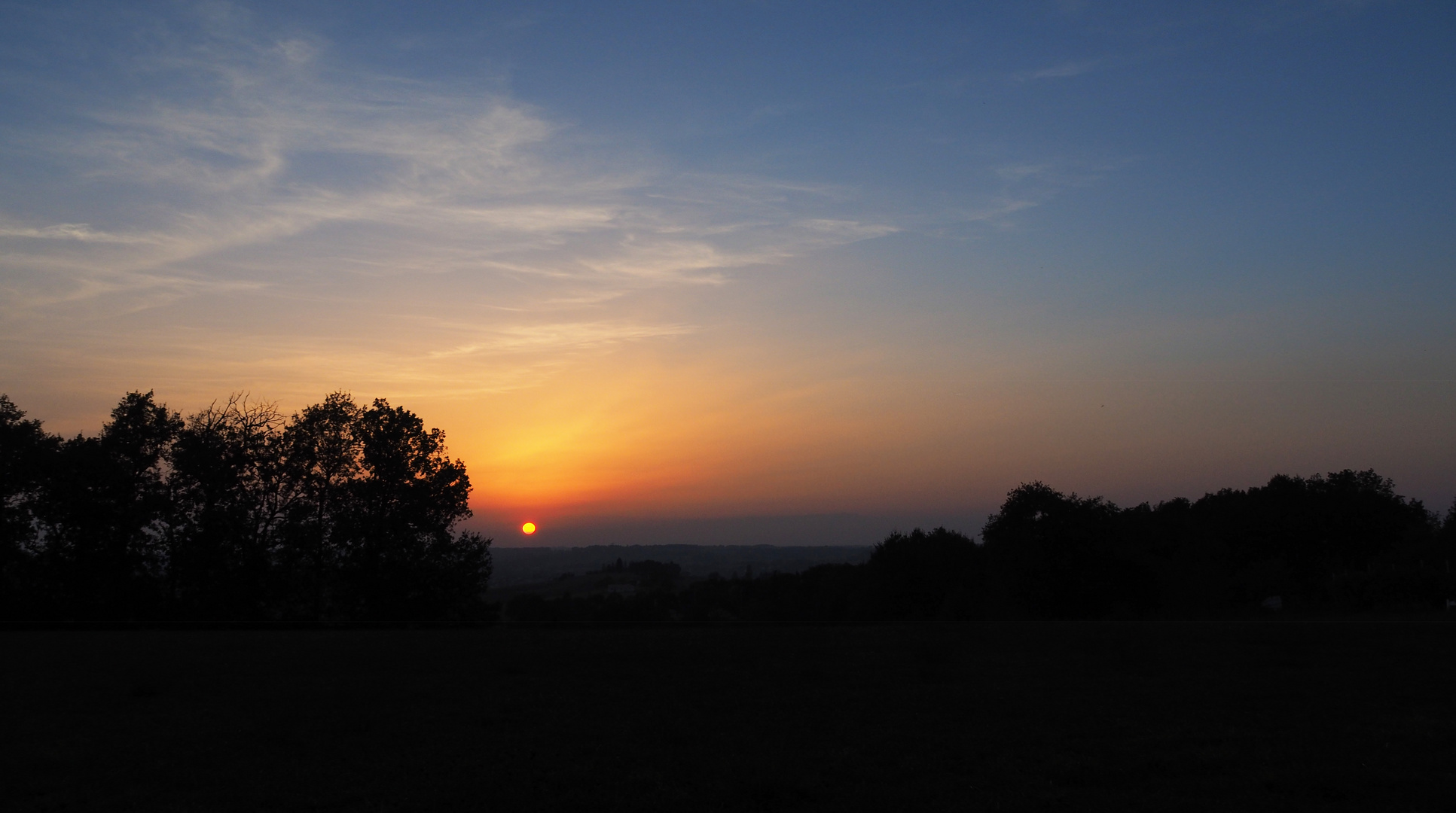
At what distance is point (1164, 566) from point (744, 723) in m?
53.8

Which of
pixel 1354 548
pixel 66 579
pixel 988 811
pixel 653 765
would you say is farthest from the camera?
pixel 1354 548

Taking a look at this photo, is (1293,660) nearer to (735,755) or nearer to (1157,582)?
(735,755)

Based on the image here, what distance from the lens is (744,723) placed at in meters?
14.1

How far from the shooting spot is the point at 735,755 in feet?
39.5

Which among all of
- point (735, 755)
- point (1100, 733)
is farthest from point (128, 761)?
point (1100, 733)

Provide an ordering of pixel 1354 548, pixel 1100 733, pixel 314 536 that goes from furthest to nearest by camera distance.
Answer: pixel 1354 548, pixel 314 536, pixel 1100 733

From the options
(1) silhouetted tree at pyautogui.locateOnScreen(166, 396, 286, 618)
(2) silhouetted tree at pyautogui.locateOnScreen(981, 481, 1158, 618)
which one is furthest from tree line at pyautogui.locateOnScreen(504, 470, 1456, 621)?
(1) silhouetted tree at pyautogui.locateOnScreen(166, 396, 286, 618)

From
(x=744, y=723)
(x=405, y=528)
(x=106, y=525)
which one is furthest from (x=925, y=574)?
(x=744, y=723)

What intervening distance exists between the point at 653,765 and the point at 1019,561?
48518mm

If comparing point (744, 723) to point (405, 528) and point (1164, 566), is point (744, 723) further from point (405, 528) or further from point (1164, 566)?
point (1164, 566)

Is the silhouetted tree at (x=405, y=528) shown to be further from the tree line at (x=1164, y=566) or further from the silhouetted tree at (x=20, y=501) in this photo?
the silhouetted tree at (x=20, y=501)

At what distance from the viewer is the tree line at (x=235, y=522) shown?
129 ft

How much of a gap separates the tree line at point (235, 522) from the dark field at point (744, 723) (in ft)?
62.5

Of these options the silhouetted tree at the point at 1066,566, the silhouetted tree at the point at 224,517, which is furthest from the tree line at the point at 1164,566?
the silhouetted tree at the point at 224,517
